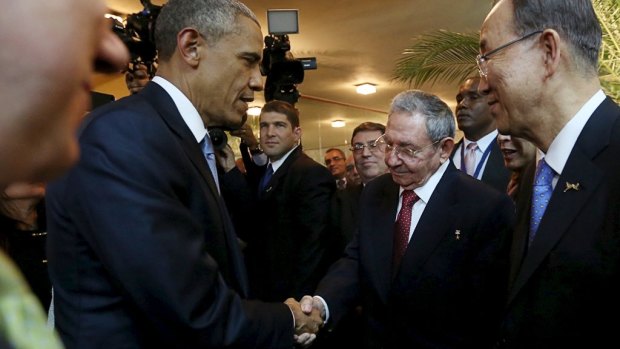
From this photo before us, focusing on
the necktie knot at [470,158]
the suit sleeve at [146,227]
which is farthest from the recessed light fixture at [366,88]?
the suit sleeve at [146,227]

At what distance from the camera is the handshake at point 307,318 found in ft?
6.70

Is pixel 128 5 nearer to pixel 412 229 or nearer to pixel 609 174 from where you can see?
pixel 412 229

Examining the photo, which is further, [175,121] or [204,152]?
[204,152]

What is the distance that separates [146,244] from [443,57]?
5431 millimetres

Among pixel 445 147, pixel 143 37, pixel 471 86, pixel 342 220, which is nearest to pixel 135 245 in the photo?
pixel 445 147

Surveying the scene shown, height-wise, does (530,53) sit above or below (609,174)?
above

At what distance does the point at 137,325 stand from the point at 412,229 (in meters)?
1.37

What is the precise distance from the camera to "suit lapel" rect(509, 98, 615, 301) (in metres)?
1.56

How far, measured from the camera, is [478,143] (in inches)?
153

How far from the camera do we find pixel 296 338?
2.05m

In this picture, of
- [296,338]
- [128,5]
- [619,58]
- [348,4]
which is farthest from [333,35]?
[296,338]

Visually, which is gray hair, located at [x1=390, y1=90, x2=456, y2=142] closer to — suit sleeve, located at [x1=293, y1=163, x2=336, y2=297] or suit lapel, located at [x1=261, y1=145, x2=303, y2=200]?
suit sleeve, located at [x1=293, y1=163, x2=336, y2=297]

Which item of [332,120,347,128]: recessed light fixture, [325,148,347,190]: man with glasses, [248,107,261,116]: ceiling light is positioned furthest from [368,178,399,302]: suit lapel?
[332,120,347,128]: recessed light fixture

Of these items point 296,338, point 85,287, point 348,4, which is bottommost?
point 296,338
